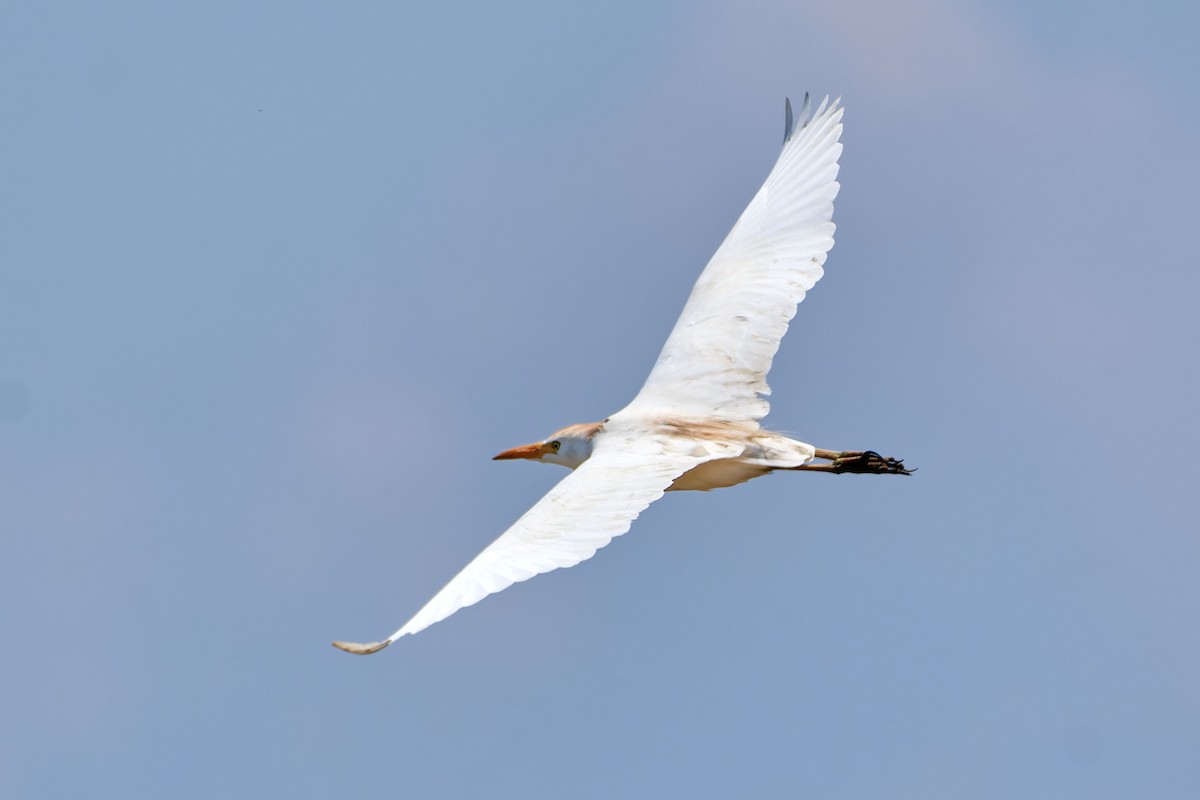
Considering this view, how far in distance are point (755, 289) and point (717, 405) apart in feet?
5.26

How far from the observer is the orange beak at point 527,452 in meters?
19.5

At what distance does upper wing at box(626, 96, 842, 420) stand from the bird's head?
55 cm

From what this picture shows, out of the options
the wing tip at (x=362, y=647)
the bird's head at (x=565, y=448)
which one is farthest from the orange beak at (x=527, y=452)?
the wing tip at (x=362, y=647)

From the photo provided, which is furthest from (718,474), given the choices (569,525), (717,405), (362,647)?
(362,647)

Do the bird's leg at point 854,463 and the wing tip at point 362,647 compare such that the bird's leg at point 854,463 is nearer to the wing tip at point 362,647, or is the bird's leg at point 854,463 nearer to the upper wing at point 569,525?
the upper wing at point 569,525

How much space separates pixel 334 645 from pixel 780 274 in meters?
7.97

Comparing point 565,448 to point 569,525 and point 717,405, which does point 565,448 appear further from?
point 569,525

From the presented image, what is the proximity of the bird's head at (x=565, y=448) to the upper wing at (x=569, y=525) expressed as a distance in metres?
1.24

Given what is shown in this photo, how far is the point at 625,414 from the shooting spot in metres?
18.5

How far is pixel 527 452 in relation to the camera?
19750 mm

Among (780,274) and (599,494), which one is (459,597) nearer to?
(599,494)

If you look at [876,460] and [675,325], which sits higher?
[675,325]

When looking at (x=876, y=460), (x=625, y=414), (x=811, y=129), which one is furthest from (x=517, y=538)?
(x=811, y=129)

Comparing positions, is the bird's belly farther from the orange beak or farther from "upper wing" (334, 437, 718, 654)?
the orange beak
